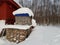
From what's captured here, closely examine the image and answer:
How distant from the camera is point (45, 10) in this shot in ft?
75.6

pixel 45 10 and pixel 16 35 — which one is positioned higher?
pixel 16 35

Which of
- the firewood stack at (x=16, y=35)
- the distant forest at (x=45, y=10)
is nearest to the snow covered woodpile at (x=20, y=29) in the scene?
the firewood stack at (x=16, y=35)

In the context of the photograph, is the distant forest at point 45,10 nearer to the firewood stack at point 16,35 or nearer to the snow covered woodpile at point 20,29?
the snow covered woodpile at point 20,29

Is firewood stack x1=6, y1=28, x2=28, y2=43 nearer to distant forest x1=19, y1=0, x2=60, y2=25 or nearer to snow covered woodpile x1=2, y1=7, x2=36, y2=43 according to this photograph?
snow covered woodpile x1=2, y1=7, x2=36, y2=43

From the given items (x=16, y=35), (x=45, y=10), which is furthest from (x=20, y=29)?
(x=45, y=10)

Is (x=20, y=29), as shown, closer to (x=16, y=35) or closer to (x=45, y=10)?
(x=16, y=35)

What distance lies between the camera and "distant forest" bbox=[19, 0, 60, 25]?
20.6m

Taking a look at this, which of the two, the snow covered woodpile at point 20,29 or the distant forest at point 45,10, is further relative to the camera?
the distant forest at point 45,10

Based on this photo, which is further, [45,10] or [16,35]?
[45,10]

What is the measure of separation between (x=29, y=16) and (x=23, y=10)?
521mm

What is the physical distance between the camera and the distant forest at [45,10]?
2060cm

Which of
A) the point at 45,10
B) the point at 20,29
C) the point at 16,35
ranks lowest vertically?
the point at 45,10

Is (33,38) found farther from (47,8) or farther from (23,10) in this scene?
(47,8)

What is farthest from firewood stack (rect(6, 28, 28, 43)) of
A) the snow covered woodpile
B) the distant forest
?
the distant forest
